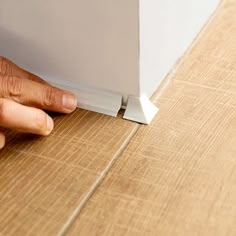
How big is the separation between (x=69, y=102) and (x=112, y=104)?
8 cm

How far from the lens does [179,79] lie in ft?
3.54

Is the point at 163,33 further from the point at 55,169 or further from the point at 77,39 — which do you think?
the point at 55,169

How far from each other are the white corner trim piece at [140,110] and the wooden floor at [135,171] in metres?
0.01

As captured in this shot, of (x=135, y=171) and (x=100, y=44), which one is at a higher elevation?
(x=100, y=44)

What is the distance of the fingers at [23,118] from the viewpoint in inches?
35.3

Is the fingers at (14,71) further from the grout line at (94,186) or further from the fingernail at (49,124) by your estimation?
the grout line at (94,186)

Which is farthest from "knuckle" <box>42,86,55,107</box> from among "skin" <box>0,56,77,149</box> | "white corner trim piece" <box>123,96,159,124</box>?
"white corner trim piece" <box>123,96,159,124</box>

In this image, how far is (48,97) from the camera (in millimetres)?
968

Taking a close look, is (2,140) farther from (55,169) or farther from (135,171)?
(135,171)

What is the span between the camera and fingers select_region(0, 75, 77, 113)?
0.95 meters

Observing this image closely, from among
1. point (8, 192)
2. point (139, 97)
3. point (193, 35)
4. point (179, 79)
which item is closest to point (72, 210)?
point (8, 192)

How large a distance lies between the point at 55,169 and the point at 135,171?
5.1 inches

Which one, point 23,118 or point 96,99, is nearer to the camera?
point 23,118

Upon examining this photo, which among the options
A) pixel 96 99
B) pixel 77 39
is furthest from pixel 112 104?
pixel 77 39
